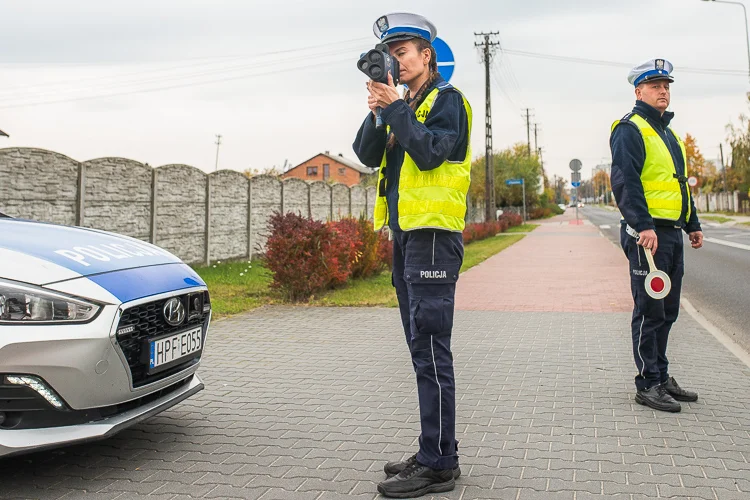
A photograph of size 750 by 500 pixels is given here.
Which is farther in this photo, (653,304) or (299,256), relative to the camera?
(299,256)

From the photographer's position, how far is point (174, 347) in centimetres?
397

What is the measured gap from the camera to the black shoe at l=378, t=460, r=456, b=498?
3334 mm

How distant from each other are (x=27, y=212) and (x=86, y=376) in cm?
1000

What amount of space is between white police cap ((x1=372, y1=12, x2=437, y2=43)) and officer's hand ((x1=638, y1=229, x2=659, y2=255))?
1.97 metres

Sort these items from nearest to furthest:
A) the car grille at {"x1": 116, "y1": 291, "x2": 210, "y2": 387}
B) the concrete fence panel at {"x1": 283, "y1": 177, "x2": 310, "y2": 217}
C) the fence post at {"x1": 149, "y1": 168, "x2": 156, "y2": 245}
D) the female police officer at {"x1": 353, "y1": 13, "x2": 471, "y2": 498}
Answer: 1. the female police officer at {"x1": 353, "y1": 13, "x2": 471, "y2": 498}
2. the car grille at {"x1": 116, "y1": 291, "x2": 210, "y2": 387}
3. the fence post at {"x1": 149, "y1": 168, "x2": 156, "y2": 245}
4. the concrete fence panel at {"x1": 283, "y1": 177, "x2": 310, "y2": 217}

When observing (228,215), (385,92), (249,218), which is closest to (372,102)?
(385,92)

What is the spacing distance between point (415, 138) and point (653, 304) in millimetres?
2382

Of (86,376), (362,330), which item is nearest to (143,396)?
(86,376)

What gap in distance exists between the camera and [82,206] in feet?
43.5

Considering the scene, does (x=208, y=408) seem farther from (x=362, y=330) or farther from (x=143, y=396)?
(x=362, y=330)

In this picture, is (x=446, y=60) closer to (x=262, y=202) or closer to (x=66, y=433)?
(x=66, y=433)

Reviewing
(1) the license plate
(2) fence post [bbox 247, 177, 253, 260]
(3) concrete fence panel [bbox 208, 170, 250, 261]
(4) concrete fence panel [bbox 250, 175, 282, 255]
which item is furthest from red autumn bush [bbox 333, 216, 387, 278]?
(1) the license plate

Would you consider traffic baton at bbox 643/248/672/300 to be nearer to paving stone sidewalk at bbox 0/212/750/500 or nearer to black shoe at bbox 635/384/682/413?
black shoe at bbox 635/384/682/413

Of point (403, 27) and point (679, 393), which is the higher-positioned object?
point (403, 27)
